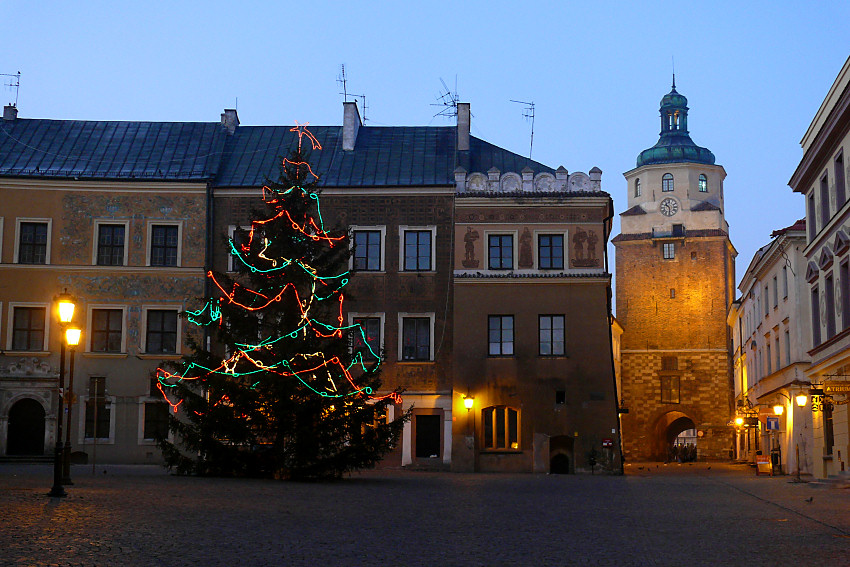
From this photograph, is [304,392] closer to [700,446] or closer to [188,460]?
[188,460]

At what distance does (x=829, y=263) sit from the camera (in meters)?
30.3

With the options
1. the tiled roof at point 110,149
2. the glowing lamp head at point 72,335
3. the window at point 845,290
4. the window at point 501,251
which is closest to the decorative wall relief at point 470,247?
the window at point 501,251

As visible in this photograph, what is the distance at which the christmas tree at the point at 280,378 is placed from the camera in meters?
26.5

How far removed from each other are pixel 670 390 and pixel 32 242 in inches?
1845

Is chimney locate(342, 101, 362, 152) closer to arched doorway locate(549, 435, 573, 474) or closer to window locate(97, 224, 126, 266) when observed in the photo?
window locate(97, 224, 126, 266)

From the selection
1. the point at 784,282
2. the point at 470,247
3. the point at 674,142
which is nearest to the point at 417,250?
the point at 470,247

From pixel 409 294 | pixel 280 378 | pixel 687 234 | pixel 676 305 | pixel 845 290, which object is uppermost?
pixel 687 234

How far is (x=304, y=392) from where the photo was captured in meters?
26.6

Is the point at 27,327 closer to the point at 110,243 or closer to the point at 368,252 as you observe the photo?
the point at 110,243

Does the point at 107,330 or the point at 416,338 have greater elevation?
the point at 107,330

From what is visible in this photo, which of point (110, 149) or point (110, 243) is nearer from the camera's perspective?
point (110, 243)

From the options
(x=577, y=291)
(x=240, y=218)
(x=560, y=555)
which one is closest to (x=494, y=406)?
(x=577, y=291)

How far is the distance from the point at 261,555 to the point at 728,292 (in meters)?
68.1

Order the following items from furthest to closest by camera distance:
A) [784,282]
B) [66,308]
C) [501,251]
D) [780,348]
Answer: [780,348] → [784,282] → [501,251] → [66,308]
